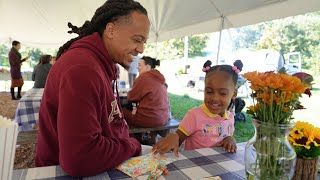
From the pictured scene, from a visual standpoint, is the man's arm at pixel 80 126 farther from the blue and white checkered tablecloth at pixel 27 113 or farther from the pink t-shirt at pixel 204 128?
the blue and white checkered tablecloth at pixel 27 113

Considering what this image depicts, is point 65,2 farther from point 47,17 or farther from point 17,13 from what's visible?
point 17,13

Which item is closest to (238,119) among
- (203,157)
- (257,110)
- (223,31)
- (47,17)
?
(223,31)

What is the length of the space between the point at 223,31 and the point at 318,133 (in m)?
2.48

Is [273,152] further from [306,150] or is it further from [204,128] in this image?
[204,128]

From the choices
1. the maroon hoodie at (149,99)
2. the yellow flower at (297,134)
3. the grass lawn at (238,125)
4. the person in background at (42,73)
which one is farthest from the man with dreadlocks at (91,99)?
the person in background at (42,73)

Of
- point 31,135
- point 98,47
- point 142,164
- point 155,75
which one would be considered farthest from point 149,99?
point 142,164

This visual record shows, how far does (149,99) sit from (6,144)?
7.29ft

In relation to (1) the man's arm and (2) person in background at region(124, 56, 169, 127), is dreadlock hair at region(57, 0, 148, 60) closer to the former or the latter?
(1) the man's arm

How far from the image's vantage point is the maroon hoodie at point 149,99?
2.77 meters

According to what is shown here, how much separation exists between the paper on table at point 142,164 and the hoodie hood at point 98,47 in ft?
1.41

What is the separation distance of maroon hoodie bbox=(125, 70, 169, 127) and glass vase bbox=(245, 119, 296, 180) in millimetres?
2072

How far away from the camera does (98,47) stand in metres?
1.09

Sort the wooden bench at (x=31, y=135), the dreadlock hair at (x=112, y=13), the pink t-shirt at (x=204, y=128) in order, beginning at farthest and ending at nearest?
the wooden bench at (x=31, y=135) < the pink t-shirt at (x=204, y=128) < the dreadlock hair at (x=112, y=13)

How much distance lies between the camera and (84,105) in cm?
81
